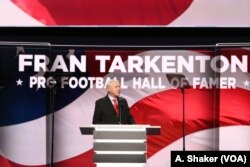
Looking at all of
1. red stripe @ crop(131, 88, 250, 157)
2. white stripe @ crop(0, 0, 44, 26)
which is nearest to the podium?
red stripe @ crop(131, 88, 250, 157)

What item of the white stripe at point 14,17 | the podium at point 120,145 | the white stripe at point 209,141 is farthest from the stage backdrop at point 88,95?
the podium at point 120,145

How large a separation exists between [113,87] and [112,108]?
34cm

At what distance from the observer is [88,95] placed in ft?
25.1

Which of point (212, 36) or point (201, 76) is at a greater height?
point (212, 36)

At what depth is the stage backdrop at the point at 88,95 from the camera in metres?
7.59

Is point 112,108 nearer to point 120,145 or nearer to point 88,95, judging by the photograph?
point 88,95

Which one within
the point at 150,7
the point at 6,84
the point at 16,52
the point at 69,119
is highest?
the point at 150,7

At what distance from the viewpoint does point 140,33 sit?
771 centimetres

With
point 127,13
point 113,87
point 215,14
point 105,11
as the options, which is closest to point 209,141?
point 113,87

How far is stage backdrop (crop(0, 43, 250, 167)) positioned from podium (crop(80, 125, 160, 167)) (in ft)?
3.60

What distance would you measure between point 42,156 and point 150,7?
2.63 m

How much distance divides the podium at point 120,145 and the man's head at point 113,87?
1146 millimetres

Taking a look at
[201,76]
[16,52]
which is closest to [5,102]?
[16,52]

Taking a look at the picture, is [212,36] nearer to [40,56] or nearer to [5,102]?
[40,56]
